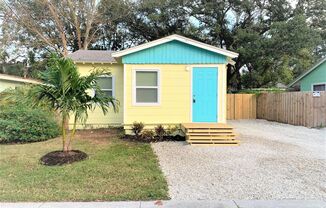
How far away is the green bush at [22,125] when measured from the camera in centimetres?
983

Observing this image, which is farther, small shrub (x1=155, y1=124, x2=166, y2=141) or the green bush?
small shrub (x1=155, y1=124, x2=166, y2=141)

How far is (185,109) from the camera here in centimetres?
1088

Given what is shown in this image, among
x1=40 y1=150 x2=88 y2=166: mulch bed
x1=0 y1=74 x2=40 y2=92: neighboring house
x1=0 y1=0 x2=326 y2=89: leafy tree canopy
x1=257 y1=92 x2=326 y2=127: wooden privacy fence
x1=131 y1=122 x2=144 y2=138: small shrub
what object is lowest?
x1=40 y1=150 x2=88 y2=166: mulch bed

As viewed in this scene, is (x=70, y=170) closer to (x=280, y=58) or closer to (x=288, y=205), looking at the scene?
(x=288, y=205)

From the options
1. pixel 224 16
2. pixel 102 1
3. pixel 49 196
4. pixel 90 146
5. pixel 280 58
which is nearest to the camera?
pixel 49 196

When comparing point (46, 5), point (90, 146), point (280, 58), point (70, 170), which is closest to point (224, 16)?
Answer: point (280, 58)

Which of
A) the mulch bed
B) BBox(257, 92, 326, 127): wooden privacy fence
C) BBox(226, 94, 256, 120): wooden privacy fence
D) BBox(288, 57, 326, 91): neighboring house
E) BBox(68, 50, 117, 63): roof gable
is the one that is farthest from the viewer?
BBox(226, 94, 256, 120): wooden privacy fence

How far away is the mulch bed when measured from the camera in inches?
266

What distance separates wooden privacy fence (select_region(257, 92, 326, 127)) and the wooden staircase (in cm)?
627

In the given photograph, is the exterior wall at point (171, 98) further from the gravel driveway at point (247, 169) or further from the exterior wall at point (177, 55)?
the gravel driveway at point (247, 169)

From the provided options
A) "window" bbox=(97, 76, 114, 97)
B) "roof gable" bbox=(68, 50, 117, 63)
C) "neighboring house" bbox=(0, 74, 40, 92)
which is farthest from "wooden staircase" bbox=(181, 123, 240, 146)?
"neighboring house" bbox=(0, 74, 40, 92)

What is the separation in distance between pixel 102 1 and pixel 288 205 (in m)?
25.5

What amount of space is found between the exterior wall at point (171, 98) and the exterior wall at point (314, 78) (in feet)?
34.8

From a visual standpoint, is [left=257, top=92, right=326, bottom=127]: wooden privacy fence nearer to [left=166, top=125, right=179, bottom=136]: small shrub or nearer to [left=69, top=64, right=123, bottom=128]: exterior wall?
[left=166, top=125, right=179, bottom=136]: small shrub
